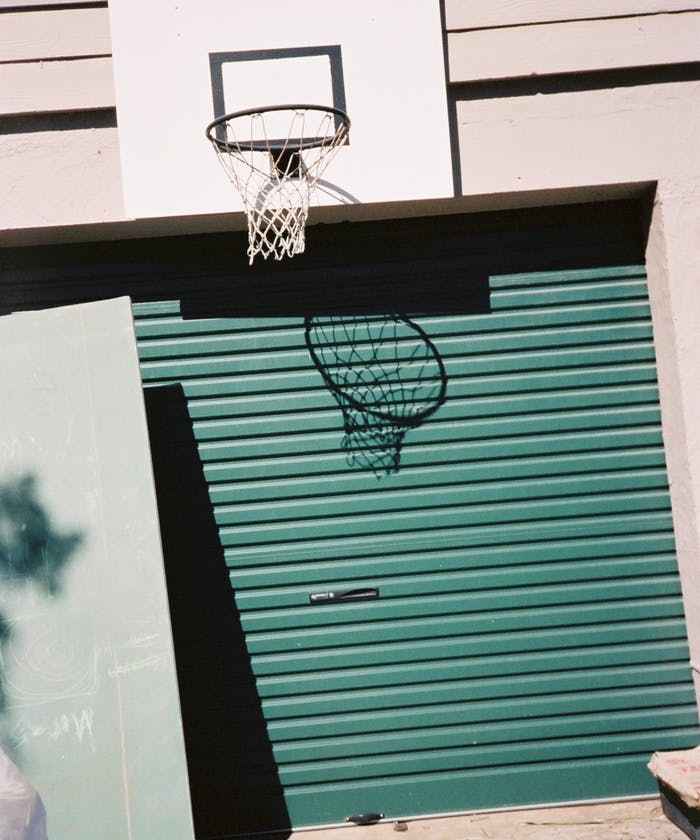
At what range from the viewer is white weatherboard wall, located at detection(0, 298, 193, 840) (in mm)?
3994

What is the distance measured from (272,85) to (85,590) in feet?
9.52

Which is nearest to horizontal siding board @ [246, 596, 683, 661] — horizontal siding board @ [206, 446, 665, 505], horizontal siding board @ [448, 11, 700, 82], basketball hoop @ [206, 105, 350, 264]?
horizontal siding board @ [206, 446, 665, 505]

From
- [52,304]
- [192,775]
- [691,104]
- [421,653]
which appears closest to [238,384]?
[52,304]

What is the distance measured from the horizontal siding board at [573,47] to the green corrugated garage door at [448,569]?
1.29 meters

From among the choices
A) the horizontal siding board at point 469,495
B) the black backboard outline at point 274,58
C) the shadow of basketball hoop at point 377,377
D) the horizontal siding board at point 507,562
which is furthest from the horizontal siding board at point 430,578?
the black backboard outline at point 274,58

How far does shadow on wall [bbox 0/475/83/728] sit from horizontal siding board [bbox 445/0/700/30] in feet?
11.6

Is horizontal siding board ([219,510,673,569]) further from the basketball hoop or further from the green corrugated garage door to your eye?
the basketball hoop

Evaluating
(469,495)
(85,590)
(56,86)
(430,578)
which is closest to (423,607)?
(430,578)

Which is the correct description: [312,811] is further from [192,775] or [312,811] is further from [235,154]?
[235,154]

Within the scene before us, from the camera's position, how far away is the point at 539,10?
4.61 metres

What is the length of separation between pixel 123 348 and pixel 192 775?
258 centimetres

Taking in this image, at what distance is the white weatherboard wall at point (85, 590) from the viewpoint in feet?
13.1

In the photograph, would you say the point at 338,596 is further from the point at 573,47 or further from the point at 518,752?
the point at 573,47

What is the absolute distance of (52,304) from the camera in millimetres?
4855
